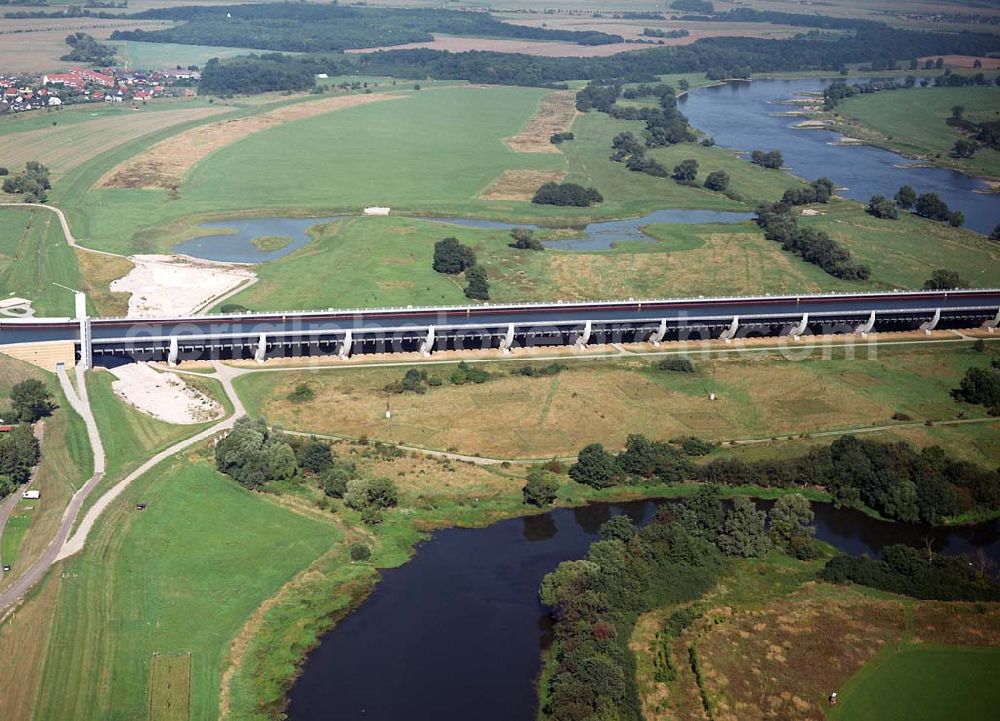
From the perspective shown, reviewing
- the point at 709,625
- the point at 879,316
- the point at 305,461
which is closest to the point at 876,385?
the point at 879,316

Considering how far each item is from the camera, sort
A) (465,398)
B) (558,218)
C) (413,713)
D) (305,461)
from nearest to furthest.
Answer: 1. (413,713)
2. (305,461)
3. (465,398)
4. (558,218)

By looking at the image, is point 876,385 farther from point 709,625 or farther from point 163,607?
point 163,607

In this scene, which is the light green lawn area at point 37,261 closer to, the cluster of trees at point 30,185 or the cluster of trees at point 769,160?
the cluster of trees at point 30,185

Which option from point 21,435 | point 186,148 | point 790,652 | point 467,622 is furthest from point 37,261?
point 790,652

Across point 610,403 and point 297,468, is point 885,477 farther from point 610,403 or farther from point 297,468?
point 297,468

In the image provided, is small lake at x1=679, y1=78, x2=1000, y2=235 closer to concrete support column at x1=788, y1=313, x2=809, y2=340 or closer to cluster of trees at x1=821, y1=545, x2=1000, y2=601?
concrete support column at x1=788, y1=313, x2=809, y2=340

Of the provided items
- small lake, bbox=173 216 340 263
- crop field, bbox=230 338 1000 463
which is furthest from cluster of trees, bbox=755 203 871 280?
small lake, bbox=173 216 340 263
